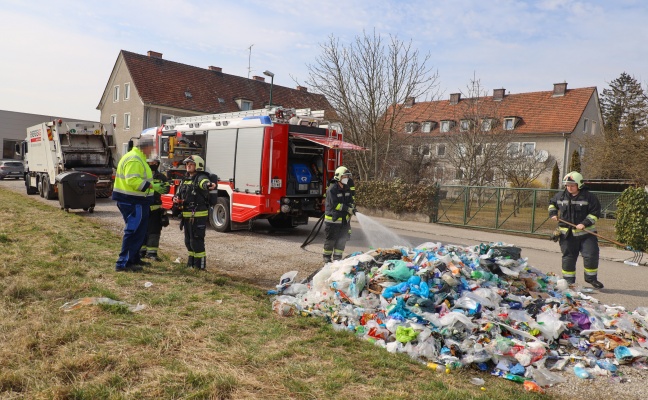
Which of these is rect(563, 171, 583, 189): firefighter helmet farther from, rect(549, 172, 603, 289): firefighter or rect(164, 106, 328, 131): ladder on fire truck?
rect(164, 106, 328, 131): ladder on fire truck

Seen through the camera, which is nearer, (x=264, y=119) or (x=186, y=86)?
(x=264, y=119)

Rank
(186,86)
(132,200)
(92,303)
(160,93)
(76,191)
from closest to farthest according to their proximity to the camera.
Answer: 1. (92,303)
2. (132,200)
3. (76,191)
4. (160,93)
5. (186,86)

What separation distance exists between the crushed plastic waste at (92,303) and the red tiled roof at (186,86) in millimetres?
28805

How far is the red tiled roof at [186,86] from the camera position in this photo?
3578 cm

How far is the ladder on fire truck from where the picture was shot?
10.6 meters

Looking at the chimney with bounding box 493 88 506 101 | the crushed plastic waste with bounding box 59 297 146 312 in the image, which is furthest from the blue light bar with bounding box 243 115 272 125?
the chimney with bounding box 493 88 506 101

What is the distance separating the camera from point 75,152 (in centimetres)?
1759

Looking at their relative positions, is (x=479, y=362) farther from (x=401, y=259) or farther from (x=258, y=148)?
(x=258, y=148)

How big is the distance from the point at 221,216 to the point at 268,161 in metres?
2.20

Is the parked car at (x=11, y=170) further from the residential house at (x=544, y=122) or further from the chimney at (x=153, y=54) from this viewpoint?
the residential house at (x=544, y=122)

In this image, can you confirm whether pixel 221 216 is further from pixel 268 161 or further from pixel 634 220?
pixel 634 220

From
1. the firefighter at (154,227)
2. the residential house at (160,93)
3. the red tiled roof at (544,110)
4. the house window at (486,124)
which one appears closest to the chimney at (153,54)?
the residential house at (160,93)

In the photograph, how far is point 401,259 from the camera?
5.93m

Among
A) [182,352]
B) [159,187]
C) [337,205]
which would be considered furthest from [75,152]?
[182,352]
